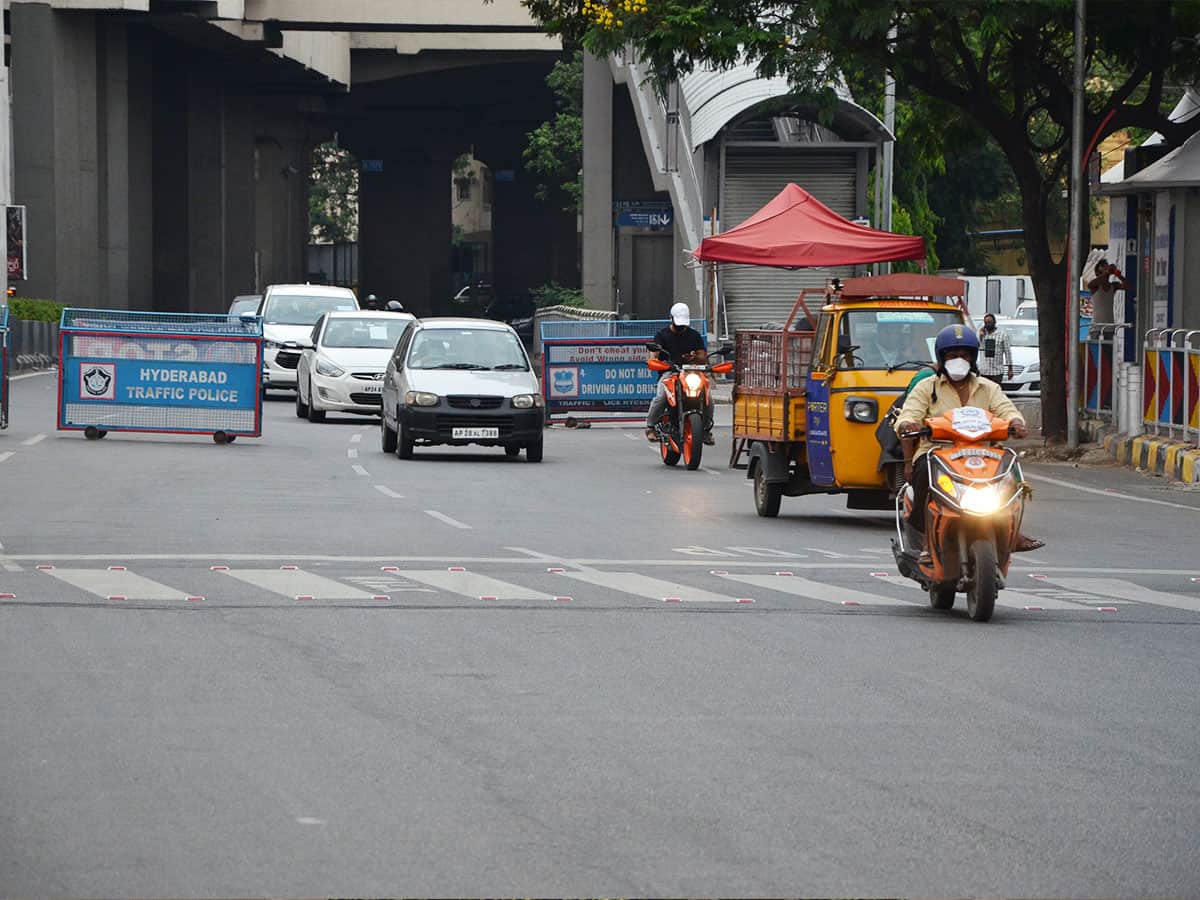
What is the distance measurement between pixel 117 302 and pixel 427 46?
2089cm

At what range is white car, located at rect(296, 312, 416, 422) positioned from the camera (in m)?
32.5

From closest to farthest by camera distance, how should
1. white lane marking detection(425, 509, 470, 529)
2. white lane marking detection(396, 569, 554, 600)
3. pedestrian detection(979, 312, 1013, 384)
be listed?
white lane marking detection(396, 569, 554, 600)
white lane marking detection(425, 509, 470, 529)
pedestrian detection(979, 312, 1013, 384)

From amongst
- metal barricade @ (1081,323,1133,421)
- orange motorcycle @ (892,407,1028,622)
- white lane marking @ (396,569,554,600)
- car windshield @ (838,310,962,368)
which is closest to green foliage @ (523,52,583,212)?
metal barricade @ (1081,323,1133,421)

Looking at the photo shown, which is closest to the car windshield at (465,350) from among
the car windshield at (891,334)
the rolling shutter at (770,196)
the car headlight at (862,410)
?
the car windshield at (891,334)

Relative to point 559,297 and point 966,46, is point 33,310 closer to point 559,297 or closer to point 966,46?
point 559,297

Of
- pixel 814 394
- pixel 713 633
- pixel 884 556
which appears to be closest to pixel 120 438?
pixel 814 394

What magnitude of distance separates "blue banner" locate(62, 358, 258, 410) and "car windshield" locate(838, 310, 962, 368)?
11.3m

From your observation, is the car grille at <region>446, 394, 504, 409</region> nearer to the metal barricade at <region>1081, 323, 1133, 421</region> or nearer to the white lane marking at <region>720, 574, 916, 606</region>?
the metal barricade at <region>1081, 323, 1133, 421</region>

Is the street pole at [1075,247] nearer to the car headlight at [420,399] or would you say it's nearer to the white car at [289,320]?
the car headlight at [420,399]

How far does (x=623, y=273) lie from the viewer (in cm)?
6550

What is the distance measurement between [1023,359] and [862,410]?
27.4 meters

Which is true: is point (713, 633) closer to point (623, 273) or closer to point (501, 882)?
point (501, 882)

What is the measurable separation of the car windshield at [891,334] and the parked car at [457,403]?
26.4ft

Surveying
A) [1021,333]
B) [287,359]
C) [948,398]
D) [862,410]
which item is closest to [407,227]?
[1021,333]
